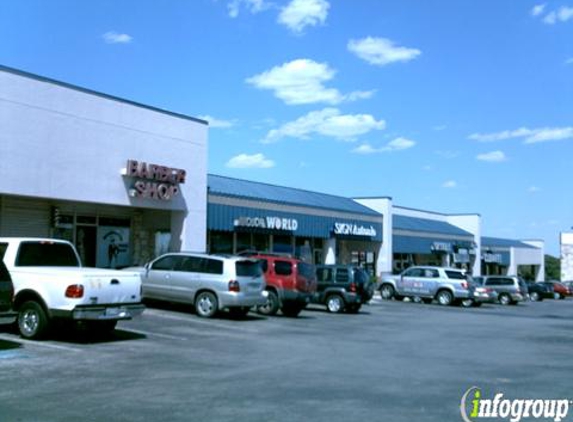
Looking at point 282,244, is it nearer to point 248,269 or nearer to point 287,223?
point 287,223

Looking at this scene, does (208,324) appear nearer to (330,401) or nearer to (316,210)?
(330,401)

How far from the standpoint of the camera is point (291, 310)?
75.1ft

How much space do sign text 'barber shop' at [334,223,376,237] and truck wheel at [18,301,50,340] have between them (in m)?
28.7

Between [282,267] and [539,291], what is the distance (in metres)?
34.4

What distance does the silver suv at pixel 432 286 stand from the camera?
116 feet

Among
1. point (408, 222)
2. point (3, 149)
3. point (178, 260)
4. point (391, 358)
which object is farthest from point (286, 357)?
point (408, 222)

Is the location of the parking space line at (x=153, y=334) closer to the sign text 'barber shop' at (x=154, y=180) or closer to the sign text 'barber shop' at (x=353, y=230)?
the sign text 'barber shop' at (x=154, y=180)

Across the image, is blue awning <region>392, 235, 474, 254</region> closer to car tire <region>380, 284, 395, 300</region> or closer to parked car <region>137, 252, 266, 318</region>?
car tire <region>380, 284, 395, 300</region>

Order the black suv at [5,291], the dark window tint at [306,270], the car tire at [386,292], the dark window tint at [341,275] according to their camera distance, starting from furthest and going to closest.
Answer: the car tire at [386,292] → the dark window tint at [341,275] → the dark window tint at [306,270] → the black suv at [5,291]

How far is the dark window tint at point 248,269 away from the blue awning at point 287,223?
10.2 m

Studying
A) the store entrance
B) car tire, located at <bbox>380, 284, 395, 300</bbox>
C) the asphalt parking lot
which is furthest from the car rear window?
the store entrance

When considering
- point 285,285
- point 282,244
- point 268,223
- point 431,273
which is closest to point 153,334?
point 285,285

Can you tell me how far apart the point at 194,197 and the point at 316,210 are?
13911 millimetres

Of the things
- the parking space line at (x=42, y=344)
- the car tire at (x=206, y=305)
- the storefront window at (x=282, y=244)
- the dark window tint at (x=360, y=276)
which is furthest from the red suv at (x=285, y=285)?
the storefront window at (x=282, y=244)
